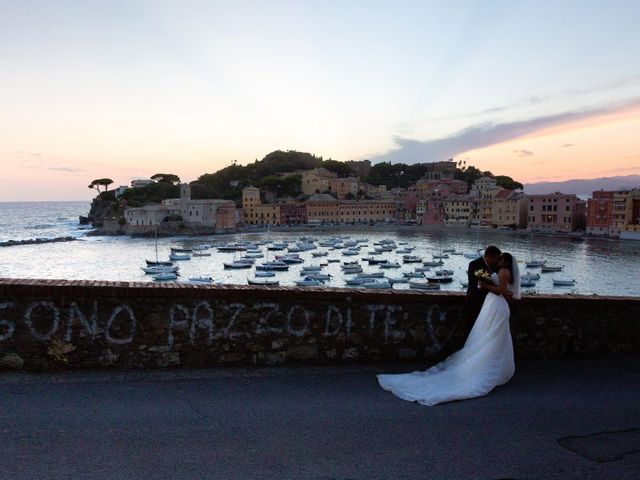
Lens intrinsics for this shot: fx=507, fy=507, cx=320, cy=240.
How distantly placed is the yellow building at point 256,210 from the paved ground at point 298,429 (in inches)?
4080

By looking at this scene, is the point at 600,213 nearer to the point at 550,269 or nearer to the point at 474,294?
the point at 550,269

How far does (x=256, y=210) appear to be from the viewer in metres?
108

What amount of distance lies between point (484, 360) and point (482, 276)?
73 centimetres

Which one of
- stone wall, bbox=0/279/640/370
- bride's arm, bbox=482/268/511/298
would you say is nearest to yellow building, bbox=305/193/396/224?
stone wall, bbox=0/279/640/370

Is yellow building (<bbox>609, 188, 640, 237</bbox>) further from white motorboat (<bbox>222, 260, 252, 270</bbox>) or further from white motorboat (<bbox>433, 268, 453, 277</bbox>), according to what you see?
white motorboat (<bbox>222, 260, 252, 270</bbox>)

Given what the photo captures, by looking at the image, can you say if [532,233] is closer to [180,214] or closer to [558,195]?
[558,195]

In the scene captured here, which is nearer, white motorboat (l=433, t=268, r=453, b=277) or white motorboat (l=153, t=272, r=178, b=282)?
white motorboat (l=153, t=272, r=178, b=282)

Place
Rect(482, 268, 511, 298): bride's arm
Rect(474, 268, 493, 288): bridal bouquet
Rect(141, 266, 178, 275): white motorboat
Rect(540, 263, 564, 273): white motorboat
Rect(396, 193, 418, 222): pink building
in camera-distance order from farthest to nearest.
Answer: Rect(396, 193, 418, 222): pink building → Rect(540, 263, 564, 273): white motorboat → Rect(141, 266, 178, 275): white motorboat → Rect(474, 268, 493, 288): bridal bouquet → Rect(482, 268, 511, 298): bride's arm

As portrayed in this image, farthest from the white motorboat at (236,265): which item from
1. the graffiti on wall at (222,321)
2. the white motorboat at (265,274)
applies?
the graffiti on wall at (222,321)

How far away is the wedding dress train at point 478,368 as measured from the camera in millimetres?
4141

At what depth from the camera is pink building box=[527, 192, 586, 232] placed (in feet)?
285

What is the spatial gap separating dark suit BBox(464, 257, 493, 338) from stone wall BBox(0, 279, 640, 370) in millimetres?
270

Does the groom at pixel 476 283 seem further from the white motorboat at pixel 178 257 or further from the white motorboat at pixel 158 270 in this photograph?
the white motorboat at pixel 178 257

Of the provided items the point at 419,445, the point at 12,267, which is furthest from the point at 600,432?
the point at 12,267
